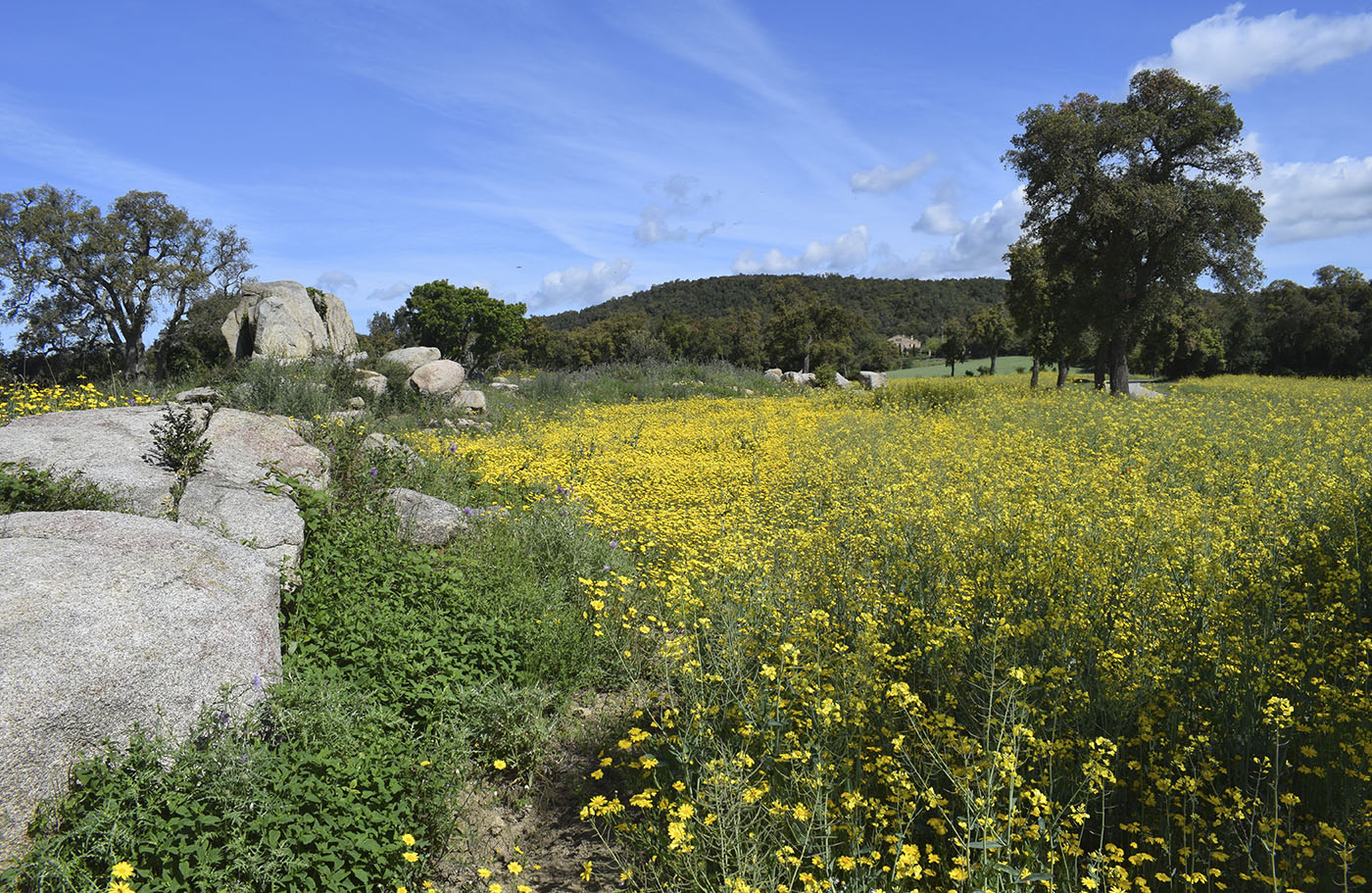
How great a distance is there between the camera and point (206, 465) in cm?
666

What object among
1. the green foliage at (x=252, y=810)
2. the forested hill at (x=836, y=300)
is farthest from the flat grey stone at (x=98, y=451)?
the forested hill at (x=836, y=300)

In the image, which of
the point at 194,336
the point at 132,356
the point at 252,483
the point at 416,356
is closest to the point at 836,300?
the point at 194,336

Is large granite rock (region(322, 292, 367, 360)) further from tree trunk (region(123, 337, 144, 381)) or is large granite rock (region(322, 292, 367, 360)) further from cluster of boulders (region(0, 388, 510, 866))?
cluster of boulders (region(0, 388, 510, 866))

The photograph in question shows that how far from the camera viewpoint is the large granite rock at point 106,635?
313 cm

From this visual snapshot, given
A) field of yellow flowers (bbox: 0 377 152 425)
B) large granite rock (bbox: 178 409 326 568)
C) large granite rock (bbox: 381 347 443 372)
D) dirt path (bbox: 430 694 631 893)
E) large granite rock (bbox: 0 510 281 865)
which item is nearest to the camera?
large granite rock (bbox: 0 510 281 865)

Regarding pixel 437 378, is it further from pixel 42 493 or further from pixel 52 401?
pixel 42 493

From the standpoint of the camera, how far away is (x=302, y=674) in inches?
162

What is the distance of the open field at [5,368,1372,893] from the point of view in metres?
2.95

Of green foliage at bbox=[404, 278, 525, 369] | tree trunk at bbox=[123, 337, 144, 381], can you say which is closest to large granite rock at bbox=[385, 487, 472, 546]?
tree trunk at bbox=[123, 337, 144, 381]

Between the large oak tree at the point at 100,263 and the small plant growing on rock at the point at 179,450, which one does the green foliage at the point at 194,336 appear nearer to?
the large oak tree at the point at 100,263

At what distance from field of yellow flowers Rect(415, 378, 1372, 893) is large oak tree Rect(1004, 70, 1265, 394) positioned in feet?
51.0

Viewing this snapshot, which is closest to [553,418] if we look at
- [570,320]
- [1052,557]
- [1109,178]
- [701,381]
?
[701,381]

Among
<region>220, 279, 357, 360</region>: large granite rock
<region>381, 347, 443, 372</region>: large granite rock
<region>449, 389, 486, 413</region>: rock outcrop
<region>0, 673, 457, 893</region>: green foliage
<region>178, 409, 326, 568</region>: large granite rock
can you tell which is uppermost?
<region>220, 279, 357, 360</region>: large granite rock

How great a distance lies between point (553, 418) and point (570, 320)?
337 feet
